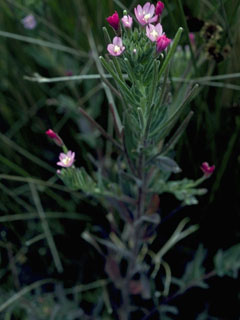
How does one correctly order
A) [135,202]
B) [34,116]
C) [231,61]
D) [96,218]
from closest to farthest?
[135,202]
[231,61]
[96,218]
[34,116]

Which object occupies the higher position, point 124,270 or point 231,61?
point 231,61

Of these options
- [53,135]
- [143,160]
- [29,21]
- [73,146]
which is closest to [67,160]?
[53,135]

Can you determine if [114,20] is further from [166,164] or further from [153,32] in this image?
[166,164]

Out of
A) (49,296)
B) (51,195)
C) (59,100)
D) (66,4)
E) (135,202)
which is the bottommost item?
(49,296)

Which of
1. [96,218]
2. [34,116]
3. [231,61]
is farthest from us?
[34,116]

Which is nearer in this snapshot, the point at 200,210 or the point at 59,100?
the point at 200,210

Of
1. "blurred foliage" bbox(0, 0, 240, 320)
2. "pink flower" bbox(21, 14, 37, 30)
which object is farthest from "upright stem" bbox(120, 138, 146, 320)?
"pink flower" bbox(21, 14, 37, 30)

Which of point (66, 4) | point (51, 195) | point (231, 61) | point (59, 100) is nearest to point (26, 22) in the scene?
point (66, 4)

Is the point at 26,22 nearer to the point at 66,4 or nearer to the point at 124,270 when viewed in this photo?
the point at 66,4
